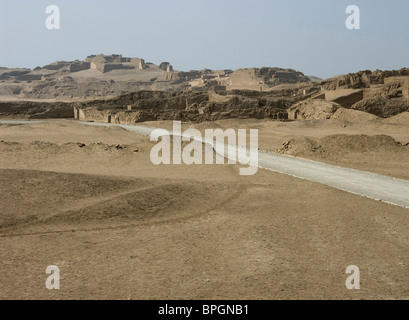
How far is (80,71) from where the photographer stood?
336 feet

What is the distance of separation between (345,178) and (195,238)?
20.1 feet

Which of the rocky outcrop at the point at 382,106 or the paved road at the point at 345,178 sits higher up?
the rocky outcrop at the point at 382,106

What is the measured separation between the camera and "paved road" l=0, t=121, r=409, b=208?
9586mm

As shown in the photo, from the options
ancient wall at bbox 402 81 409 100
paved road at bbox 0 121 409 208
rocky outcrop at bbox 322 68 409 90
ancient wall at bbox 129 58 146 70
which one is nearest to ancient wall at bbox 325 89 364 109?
ancient wall at bbox 402 81 409 100

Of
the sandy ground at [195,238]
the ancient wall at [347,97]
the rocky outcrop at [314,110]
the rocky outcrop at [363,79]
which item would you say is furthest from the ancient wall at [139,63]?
the sandy ground at [195,238]

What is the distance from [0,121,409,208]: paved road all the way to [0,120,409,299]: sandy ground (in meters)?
0.55

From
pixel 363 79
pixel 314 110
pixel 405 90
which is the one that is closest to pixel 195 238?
pixel 314 110

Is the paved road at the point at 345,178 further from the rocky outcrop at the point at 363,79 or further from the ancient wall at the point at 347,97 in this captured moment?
the rocky outcrop at the point at 363,79

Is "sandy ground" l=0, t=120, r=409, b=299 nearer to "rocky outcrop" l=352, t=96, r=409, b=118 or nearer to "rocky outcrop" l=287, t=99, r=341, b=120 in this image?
"rocky outcrop" l=287, t=99, r=341, b=120

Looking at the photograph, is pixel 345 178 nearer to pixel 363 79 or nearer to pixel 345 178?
pixel 345 178

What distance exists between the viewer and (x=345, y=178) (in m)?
11.4

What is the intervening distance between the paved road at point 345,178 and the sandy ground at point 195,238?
0.55 metres

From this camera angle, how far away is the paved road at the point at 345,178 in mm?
9586
